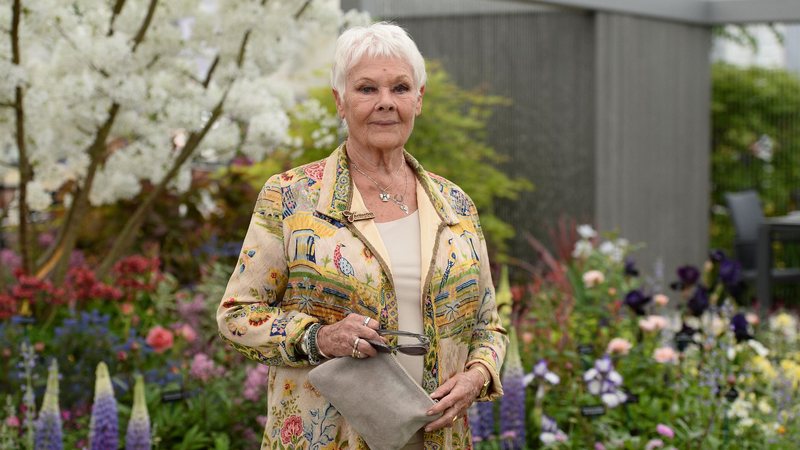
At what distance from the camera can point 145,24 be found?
4309 millimetres

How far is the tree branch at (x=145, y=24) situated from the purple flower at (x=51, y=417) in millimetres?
1723

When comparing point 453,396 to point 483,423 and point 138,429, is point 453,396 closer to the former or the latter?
point 138,429

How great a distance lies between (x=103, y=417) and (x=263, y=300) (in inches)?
48.0

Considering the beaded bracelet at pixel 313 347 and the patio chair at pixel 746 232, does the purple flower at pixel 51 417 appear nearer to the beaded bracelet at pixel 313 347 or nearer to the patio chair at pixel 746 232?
the beaded bracelet at pixel 313 347

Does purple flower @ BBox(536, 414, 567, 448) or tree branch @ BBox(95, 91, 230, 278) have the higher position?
tree branch @ BBox(95, 91, 230, 278)

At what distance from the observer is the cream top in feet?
6.73

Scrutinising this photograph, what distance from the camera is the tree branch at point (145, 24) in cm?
425

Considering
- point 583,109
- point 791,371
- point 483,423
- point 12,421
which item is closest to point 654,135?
point 583,109

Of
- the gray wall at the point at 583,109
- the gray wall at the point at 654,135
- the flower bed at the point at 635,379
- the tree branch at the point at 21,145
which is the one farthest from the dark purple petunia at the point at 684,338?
the gray wall at the point at 654,135

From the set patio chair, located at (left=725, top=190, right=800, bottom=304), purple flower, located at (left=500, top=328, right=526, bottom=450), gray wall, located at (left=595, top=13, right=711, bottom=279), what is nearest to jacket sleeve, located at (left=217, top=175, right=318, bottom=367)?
purple flower, located at (left=500, top=328, right=526, bottom=450)

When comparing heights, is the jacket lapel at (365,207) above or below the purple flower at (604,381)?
above

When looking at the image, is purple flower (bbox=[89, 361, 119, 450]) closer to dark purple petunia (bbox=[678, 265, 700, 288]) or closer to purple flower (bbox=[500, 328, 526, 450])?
purple flower (bbox=[500, 328, 526, 450])

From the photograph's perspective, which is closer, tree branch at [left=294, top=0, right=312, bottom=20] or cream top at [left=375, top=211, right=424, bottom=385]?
cream top at [left=375, top=211, right=424, bottom=385]

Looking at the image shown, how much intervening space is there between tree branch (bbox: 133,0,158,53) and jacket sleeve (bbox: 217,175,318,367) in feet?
7.90
